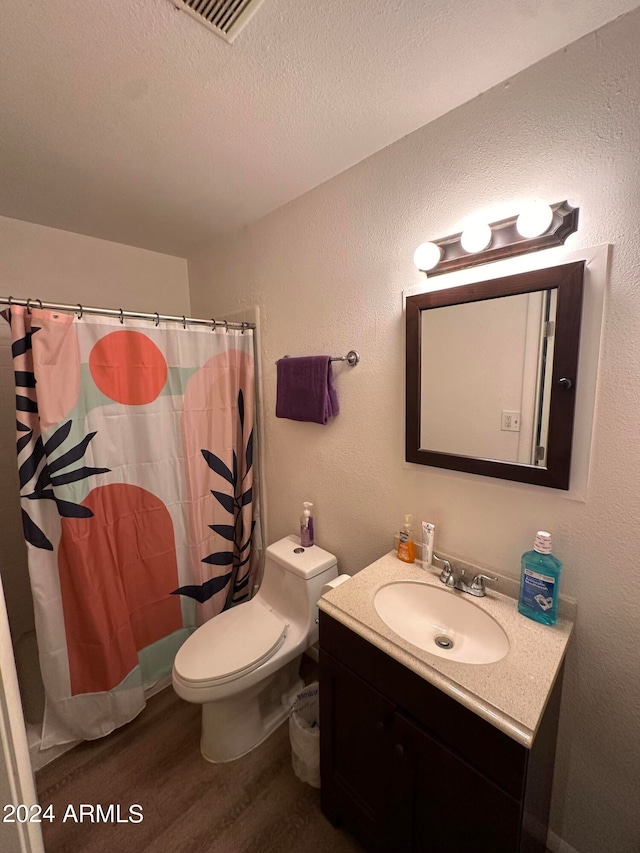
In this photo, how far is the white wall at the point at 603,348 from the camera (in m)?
0.83

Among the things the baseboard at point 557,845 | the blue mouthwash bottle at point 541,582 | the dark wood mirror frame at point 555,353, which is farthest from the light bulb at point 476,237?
the baseboard at point 557,845

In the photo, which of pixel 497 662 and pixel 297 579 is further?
pixel 297 579

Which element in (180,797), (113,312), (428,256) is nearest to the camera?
(428,256)

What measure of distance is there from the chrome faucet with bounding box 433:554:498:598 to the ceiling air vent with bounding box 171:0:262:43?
5.06 feet

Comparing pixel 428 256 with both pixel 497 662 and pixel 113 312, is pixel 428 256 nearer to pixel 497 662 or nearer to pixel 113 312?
pixel 497 662

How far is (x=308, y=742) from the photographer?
1.27 metres

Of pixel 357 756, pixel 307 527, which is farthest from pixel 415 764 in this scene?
pixel 307 527

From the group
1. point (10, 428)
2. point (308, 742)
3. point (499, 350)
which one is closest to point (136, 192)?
point (10, 428)

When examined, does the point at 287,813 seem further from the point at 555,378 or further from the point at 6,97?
the point at 6,97

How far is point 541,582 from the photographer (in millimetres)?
946

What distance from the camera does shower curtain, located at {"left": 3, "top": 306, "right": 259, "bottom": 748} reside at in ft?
4.32

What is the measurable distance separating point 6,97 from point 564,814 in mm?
2669

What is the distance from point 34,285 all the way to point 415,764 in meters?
2.52

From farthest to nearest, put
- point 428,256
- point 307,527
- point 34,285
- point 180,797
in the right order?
A: point 34,285
point 307,527
point 180,797
point 428,256
